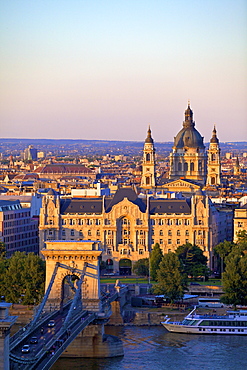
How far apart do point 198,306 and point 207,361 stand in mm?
14818

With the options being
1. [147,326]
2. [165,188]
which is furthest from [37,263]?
[165,188]

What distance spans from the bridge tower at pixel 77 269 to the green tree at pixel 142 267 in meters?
22.7

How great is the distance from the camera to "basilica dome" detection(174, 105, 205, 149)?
12631cm

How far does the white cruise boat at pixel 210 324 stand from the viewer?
63.5m

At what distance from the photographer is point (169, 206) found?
8825 cm

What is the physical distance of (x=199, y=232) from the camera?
8788cm

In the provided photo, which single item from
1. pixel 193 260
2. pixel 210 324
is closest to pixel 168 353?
pixel 210 324

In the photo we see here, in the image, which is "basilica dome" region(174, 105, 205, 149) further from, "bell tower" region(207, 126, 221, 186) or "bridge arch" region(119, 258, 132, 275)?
"bridge arch" region(119, 258, 132, 275)

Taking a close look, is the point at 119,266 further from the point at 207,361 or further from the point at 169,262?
the point at 207,361

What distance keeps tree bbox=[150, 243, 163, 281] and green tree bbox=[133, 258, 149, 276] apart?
2.14 ft

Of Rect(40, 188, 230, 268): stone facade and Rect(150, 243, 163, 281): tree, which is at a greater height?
Rect(40, 188, 230, 268): stone facade

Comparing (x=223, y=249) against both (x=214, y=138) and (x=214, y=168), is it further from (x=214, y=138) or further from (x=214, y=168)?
(x=214, y=138)

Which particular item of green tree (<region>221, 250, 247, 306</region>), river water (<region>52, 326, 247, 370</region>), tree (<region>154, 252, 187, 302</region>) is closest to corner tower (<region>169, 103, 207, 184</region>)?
tree (<region>154, 252, 187, 302</region>)

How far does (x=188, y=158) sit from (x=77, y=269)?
68.9 metres
